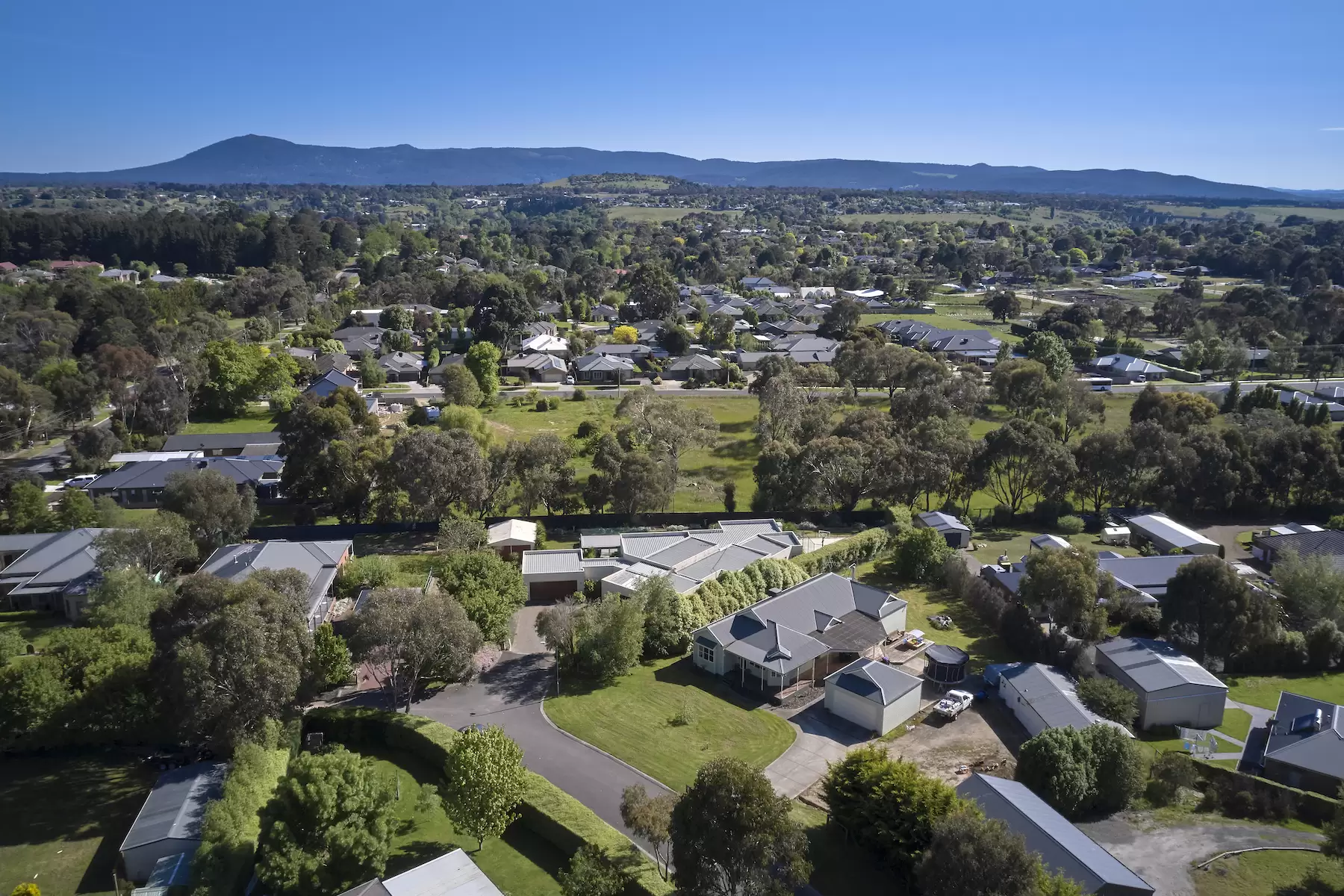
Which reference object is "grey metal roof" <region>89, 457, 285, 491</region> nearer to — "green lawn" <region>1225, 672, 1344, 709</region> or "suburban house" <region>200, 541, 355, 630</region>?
"suburban house" <region>200, 541, 355, 630</region>

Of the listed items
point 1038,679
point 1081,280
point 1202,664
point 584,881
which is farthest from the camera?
point 1081,280

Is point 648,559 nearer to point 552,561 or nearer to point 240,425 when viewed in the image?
point 552,561

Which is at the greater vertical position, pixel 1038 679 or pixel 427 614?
pixel 427 614

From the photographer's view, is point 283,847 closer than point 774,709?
Yes

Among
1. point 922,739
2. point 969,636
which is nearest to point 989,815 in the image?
point 922,739

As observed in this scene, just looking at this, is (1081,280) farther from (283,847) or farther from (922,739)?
(283,847)

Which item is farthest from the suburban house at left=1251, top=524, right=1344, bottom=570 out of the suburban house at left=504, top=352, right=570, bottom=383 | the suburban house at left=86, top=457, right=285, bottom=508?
the suburban house at left=504, top=352, right=570, bottom=383
